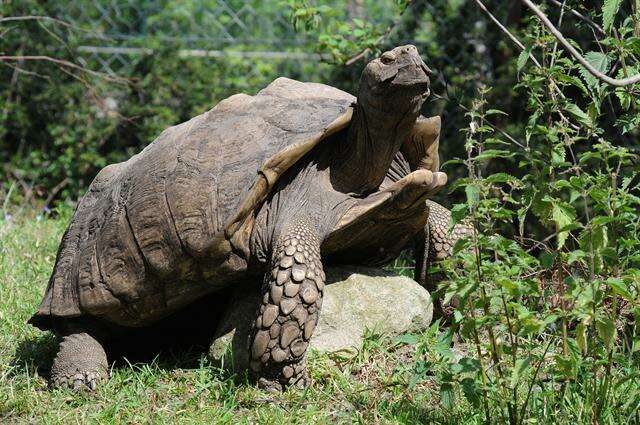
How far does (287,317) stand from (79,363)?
105cm

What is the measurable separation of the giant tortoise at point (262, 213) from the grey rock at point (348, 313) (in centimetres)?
14

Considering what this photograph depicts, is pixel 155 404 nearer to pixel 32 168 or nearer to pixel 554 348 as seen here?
pixel 554 348

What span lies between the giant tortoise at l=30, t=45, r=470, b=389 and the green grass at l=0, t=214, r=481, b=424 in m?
0.13

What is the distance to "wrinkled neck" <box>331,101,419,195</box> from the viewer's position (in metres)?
3.96

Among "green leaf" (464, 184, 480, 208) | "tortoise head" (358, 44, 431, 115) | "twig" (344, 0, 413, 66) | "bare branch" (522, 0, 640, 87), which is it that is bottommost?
"twig" (344, 0, 413, 66)

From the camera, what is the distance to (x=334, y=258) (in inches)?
174

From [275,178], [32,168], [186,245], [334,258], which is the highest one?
[275,178]

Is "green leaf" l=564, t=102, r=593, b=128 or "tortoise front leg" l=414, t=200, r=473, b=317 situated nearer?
"green leaf" l=564, t=102, r=593, b=128

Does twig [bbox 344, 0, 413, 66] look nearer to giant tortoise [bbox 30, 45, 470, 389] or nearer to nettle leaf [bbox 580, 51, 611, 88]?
giant tortoise [bbox 30, 45, 470, 389]

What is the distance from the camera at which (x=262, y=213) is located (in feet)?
13.3

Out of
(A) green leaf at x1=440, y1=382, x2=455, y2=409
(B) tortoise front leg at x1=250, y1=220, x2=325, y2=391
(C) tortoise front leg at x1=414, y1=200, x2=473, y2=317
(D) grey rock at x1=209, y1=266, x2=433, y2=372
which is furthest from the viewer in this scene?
(C) tortoise front leg at x1=414, y1=200, x2=473, y2=317

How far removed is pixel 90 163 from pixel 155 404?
502cm

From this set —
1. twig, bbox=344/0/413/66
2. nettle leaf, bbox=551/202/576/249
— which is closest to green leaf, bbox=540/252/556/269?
nettle leaf, bbox=551/202/576/249

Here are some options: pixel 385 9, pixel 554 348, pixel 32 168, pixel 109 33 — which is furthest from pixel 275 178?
pixel 385 9
